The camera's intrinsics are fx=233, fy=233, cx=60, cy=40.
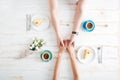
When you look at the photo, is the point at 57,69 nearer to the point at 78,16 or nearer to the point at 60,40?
the point at 60,40

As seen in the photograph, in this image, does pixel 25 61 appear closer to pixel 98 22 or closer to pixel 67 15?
pixel 67 15

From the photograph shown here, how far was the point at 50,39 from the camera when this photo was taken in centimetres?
182

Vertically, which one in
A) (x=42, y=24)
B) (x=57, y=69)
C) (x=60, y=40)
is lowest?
(x=57, y=69)

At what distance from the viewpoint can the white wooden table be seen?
1.80 metres

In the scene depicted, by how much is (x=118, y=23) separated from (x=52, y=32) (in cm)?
53

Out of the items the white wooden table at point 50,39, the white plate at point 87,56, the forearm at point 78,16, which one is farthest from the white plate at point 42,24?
the white plate at point 87,56

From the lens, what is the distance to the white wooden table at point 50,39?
180 cm

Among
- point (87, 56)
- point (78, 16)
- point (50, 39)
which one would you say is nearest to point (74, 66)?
point (87, 56)

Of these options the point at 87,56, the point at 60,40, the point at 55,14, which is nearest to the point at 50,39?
the point at 60,40

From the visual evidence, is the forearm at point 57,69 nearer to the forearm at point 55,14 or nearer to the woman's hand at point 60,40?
the woman's hand at point 60,40

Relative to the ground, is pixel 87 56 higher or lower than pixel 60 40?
lower

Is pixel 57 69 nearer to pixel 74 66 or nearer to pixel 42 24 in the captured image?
pixel 74 66

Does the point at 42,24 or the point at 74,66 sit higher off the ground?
the point at 42,24

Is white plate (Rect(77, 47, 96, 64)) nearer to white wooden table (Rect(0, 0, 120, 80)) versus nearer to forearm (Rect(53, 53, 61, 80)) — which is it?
white wooden table (Rect(0, 0, 120, 80))
